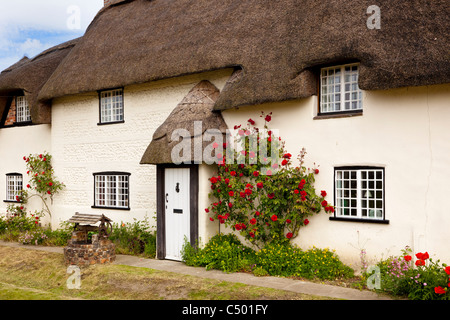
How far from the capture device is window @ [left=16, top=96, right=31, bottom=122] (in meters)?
16.0

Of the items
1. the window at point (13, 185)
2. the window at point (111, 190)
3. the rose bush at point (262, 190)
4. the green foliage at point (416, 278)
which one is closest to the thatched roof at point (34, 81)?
the window at point (13, 185)

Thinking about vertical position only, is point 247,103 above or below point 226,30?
below

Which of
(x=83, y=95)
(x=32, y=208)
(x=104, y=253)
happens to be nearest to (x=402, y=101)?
(x=104, y=253)

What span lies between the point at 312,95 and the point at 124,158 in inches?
235

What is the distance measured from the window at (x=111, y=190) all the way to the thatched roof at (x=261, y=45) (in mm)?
2519

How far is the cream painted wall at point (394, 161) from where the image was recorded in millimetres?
7691

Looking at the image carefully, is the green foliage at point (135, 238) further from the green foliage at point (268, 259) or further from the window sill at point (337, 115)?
the window sill at point (337, 115)

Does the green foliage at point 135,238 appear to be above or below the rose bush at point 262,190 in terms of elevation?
below

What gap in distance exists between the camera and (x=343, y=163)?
866 centimetres

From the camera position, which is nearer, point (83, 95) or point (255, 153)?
point (255, 153)

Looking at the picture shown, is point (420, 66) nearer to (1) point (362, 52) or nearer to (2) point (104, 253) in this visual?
(1) point (362, 52)

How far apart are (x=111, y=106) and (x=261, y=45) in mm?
5428

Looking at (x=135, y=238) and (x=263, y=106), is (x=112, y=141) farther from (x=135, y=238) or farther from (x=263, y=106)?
(x=263, y=106)

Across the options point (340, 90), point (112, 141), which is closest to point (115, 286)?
point (112, 141)
